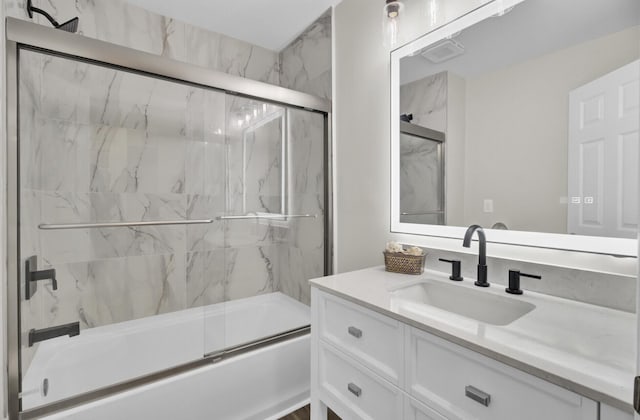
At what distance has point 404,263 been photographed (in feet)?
4.58

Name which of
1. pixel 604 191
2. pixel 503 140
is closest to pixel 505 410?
pixel 604 191

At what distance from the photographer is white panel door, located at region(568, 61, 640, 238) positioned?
0.90 metres

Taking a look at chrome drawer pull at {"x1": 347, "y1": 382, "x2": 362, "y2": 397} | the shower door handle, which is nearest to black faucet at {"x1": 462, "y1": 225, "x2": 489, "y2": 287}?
chrome drawer pull at {"x1": 347, "y1": 382, "x2": 362, "y2": 397}

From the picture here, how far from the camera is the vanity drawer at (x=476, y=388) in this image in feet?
1.98

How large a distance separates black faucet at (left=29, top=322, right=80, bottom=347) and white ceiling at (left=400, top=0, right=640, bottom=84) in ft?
7.06

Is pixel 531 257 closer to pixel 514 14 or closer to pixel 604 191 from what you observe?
pixel 604 191

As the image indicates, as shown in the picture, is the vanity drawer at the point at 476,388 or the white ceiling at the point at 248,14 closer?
the vanity drawer at the point at 476,388

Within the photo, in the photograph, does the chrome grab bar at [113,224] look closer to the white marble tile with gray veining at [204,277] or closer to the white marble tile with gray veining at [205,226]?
the white marble tile with gray veining at [205,226]

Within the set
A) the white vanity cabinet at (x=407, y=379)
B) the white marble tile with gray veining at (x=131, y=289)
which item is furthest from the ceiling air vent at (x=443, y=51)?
the white marble tile with gray veining at (x=131, y=289)

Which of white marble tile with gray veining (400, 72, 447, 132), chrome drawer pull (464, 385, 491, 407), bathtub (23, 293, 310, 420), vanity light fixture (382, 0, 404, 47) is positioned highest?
vanity light fixture (382, 0, 404, 47)

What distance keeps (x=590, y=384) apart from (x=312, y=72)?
89.2 inches

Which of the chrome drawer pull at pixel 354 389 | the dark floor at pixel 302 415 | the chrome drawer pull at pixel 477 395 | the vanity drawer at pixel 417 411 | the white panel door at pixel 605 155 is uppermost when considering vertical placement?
the white panel door at pixel 605 155

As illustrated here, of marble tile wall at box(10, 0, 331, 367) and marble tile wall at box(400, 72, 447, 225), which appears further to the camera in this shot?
marble tile wall at box(10, 0, 331, 367)

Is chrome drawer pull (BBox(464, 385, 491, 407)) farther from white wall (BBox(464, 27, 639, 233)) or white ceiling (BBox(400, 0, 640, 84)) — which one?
white ceiling (BBox(400, 0, 640, 84))
